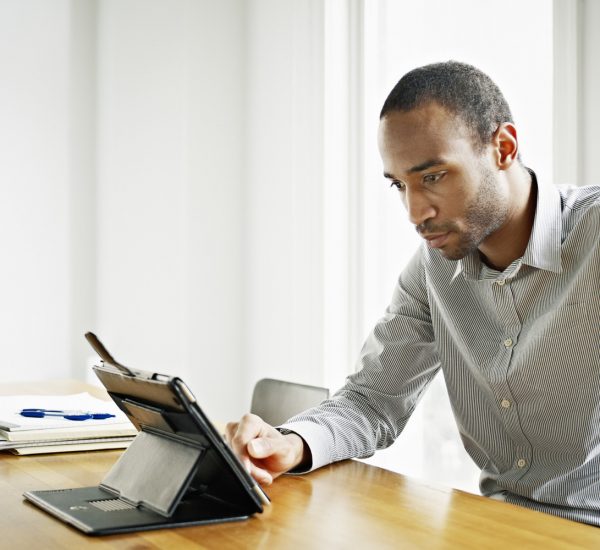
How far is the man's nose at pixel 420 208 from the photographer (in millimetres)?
1443

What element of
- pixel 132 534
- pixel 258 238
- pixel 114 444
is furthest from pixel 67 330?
pixel 132 534

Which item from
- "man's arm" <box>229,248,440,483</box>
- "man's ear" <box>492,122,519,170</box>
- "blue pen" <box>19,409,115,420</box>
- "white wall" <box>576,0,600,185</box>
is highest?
"white wall" <box>576,0,600,185</box>

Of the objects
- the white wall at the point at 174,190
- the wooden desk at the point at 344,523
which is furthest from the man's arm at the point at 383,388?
the white wall at the point at 174,190

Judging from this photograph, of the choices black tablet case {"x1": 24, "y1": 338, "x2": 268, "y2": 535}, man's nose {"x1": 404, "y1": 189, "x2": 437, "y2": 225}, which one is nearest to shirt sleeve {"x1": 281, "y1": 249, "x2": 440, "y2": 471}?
man's nose {"x1": 404, "y1": 189, "x2": 437, "y2": 225}

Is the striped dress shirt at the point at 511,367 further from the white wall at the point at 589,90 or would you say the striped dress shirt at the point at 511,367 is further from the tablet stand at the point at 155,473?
the white wall at the point at 589,90

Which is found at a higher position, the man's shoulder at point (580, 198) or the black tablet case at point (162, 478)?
the man's shoulder at point (580, 198)

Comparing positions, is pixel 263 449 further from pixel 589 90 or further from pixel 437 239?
pixel 589 90

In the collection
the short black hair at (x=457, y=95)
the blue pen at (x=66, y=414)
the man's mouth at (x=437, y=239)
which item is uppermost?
the short black hair at (x=457, y=95)

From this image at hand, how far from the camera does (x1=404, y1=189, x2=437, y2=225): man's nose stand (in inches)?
56.8

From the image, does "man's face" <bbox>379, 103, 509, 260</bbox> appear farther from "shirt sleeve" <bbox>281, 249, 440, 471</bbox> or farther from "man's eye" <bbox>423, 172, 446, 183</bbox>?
"shirt sleeve" <bbox>281, 249, 440, 471</bbox>

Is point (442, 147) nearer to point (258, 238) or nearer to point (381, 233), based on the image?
point (381, 233)

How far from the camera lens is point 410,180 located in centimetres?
144

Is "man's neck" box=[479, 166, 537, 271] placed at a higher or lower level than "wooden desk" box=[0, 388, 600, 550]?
higher

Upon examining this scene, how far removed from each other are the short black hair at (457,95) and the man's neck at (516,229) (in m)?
0.12
